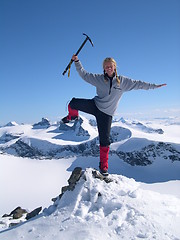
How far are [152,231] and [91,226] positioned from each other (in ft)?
4.66

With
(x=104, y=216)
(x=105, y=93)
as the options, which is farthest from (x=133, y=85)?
(x=104, y=216)

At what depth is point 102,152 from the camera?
777 cm

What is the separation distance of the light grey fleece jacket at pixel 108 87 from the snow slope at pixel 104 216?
2.53 m

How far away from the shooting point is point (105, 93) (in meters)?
7.04

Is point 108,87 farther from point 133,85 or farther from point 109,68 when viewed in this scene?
point 133,85

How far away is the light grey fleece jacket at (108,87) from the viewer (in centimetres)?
697

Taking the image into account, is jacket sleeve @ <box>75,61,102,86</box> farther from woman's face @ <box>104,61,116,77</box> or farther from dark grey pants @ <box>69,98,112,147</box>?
dark grey pants @ <box>69,98,112,147</box>

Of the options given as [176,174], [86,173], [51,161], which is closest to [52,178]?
[51,161]

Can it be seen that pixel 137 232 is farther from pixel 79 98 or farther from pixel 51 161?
pixel 51 161

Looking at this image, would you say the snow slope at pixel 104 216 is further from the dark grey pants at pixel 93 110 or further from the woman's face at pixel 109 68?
the woman's face at pixel 109 68

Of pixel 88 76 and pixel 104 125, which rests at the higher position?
pixel 88 76

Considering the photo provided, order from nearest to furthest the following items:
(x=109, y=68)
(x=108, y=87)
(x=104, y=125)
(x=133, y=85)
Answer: (x=109, y=68) → (x=108, y=87) → (x=133, y=85) → (x=104, y=125)

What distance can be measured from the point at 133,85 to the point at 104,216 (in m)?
4.14

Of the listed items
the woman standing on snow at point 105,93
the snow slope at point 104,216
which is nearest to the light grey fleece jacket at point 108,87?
the woman standing on snow at point 105,93
